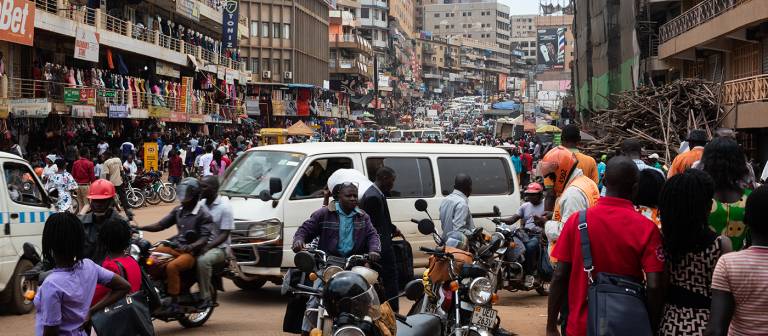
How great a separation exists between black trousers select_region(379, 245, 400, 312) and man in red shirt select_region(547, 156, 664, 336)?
10.4 ft

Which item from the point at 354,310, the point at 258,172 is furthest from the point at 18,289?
the point at 354,310

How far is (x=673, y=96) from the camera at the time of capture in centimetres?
2381

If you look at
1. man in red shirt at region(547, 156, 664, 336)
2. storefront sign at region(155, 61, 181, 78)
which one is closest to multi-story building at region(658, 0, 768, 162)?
man in red shirt at region(547, 156, 664, 336)

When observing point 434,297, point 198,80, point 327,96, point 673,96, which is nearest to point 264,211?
point 434,297

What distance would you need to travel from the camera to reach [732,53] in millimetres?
30875

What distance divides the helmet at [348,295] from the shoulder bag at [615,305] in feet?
3.68

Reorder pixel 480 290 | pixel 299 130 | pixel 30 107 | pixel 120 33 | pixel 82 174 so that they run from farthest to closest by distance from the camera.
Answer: pixel 299 130 → pixel 120 33 → pixel 30 107 → pixel 82 174 → pixel 480 290

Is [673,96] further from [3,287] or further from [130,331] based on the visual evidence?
[130,331]

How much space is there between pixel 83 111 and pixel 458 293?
91.9ft

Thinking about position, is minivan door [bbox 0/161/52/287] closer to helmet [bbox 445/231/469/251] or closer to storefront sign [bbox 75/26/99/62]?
helmet [bbox 445/231/469/251]

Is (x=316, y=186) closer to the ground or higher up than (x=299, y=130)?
closer to the ground

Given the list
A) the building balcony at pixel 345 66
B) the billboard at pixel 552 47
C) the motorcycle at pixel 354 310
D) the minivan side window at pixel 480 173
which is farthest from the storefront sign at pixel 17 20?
the billboard at pixel 552 47

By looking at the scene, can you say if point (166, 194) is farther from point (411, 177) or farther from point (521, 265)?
point (521, 265)

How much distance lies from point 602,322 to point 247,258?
718 centimetres
